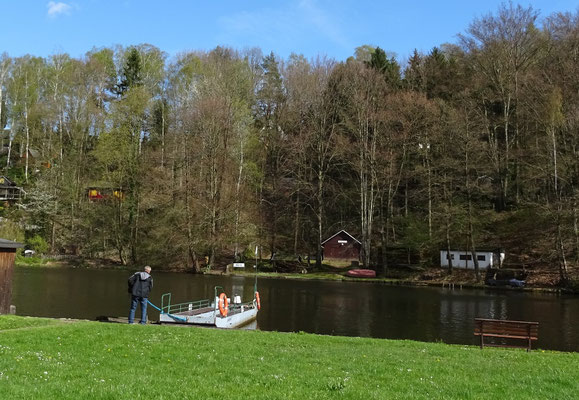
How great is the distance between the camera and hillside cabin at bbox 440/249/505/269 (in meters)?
48.6

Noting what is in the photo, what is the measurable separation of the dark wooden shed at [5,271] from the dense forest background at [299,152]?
35.9 m

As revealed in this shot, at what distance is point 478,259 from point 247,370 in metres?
45.3

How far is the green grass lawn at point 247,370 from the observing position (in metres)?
6.82

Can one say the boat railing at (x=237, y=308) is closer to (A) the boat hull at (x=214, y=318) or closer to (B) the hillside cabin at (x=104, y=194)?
(A) the boat hull at (x=214, y=318)

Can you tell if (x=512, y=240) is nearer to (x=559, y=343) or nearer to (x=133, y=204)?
(x=559, y=343)

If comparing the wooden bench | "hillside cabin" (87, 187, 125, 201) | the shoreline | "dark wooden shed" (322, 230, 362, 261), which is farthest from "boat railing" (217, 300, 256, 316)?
"hillside cabin" (87, 187, 125, 201)

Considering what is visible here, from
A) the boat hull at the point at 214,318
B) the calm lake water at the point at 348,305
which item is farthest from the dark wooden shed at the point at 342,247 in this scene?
the boat hull at the point at 214,318

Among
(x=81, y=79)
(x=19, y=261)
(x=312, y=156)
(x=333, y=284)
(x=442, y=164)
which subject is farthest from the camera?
(x=81, y=79)

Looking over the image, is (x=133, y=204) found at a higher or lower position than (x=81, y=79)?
lower

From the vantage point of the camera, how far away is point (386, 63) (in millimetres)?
65000

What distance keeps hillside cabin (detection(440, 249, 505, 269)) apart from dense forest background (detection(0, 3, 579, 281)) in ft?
3.97

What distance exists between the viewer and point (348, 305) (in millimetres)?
30547

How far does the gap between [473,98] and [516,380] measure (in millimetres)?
55278

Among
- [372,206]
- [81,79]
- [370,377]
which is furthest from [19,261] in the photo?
[370,377]
